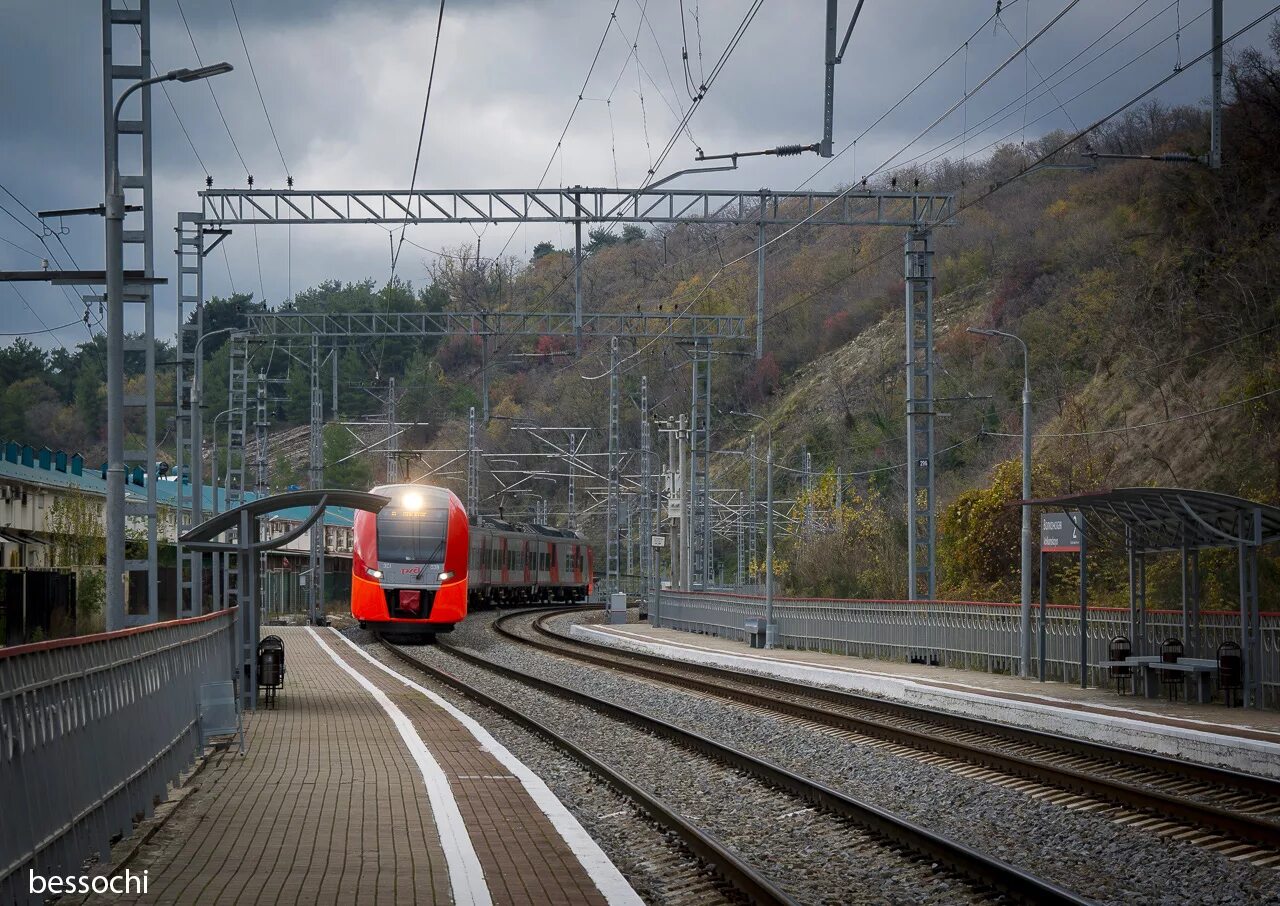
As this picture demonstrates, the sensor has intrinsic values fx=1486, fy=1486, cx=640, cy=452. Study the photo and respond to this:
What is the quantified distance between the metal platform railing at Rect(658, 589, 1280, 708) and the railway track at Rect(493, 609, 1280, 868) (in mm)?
3559

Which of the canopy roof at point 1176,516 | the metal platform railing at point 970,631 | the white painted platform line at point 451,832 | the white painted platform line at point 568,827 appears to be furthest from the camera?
the metal platform railing at point 970,631

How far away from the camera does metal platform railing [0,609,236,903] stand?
259 inches

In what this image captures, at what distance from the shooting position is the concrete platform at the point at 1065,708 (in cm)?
A: 1501

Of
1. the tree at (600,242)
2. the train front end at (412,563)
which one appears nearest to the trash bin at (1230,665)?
the train front end at (412,563)

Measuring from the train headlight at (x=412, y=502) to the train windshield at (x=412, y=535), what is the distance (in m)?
0.09

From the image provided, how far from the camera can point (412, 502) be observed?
37.7 metres

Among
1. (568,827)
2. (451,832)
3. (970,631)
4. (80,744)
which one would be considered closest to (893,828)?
(568,827)

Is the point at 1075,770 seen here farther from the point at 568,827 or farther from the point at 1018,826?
the point at 568,827

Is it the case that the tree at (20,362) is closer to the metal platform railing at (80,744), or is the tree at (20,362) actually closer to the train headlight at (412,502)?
the train headlight at (412,502)

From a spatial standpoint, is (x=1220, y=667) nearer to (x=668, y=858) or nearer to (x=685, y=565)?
(x=668, y=858)

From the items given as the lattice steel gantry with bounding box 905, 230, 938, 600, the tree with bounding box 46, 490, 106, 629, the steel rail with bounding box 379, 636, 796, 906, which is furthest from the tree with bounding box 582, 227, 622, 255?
the steel rail with bounding box 379, 636, 796, 906

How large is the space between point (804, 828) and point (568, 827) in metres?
2.08

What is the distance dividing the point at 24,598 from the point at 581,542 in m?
47.2

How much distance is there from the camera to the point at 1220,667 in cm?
1906
